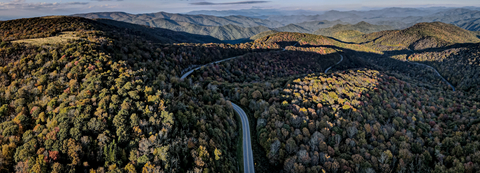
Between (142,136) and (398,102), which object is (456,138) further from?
(142,136)

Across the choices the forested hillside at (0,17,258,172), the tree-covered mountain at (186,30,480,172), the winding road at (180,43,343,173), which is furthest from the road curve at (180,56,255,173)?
the forested hillside at (0,17,258,172)

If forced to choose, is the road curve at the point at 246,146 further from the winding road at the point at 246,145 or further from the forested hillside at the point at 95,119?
the forested hillside at the point at 95,119

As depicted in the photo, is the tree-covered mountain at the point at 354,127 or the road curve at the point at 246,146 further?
the tree-covered mountain at the point at 354,127

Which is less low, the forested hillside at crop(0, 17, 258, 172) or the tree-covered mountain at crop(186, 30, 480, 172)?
the forested hillside at crop(0, 17, 258, 172)

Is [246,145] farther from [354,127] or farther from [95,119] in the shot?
[354,127]

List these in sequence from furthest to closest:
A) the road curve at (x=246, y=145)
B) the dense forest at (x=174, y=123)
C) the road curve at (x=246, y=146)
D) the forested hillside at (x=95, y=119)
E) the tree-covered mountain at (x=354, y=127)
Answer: the tree-covered mountain at (x=354, y=127) → the road curve at (x=246, y=146) → the road curve at (x=246, y=145) → the dense forest at (x=174, y=123) → the forested hillside at (x=95, y=119)

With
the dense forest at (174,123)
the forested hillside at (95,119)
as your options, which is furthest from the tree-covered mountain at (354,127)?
the forested hillside at (95,119)

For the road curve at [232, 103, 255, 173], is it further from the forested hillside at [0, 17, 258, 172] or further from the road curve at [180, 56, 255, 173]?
the forested hillside at [0, 17, 258, 172]

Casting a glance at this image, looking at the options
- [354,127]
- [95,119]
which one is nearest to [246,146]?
[95,119]

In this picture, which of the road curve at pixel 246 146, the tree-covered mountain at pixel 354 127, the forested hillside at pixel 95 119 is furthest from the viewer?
the tree-covered mountain at pixel 354 127

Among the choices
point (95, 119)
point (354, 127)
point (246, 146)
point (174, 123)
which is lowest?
point (246, 146)

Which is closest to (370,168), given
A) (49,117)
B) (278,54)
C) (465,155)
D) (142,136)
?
(465,155)
